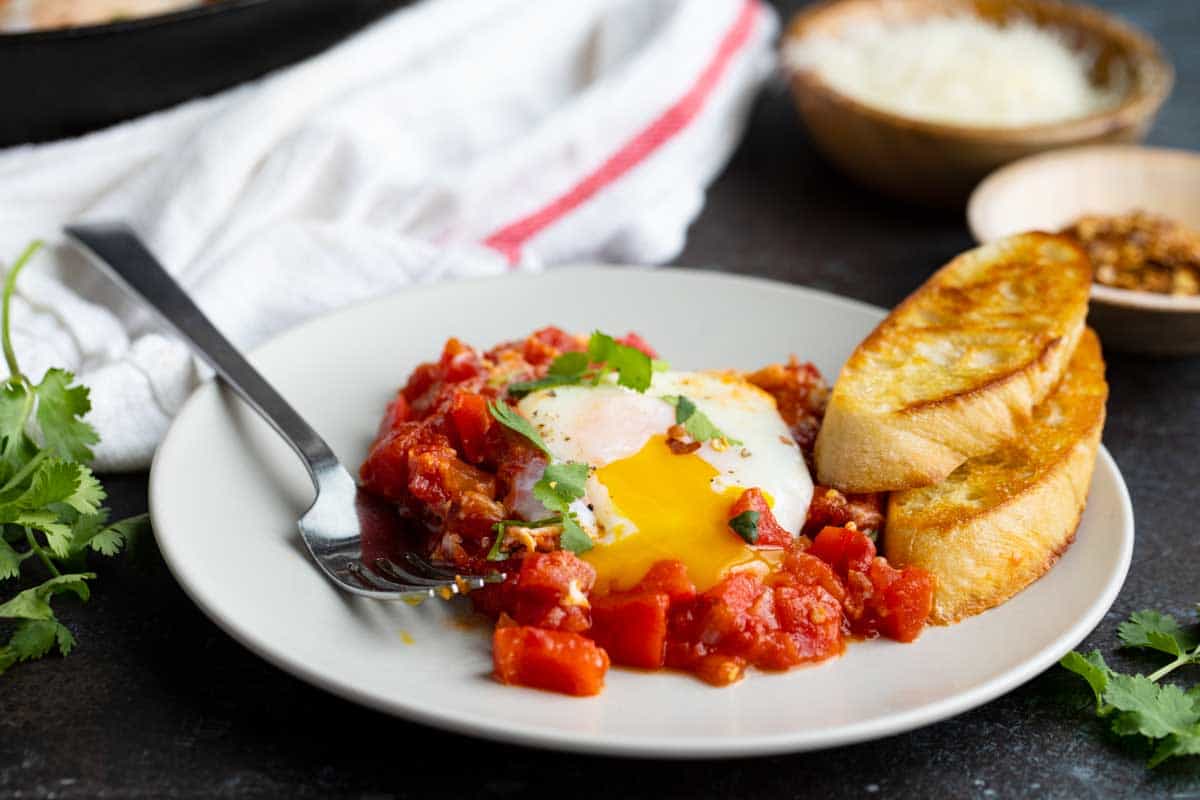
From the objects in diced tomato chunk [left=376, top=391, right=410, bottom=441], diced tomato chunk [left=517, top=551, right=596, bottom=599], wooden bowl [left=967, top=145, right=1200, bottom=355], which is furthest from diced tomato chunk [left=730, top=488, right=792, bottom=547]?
wooden bowl [left=967, top=145, right=1200, bottom=355]

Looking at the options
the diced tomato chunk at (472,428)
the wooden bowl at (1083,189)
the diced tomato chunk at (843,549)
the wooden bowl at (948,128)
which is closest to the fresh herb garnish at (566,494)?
the diced tomato chunk at (472,428)

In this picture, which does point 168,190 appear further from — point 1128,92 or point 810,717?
point 1128,92

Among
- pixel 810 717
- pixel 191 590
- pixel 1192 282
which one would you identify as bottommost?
pixel 1192 282

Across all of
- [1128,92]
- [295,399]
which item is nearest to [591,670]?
[295,399]

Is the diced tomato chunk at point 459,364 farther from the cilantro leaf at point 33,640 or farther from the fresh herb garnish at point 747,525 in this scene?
the cilantro leaf at point 33,640

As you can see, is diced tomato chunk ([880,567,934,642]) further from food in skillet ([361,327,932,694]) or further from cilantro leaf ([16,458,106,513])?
cilantro leaf ([16,458,106,513])
